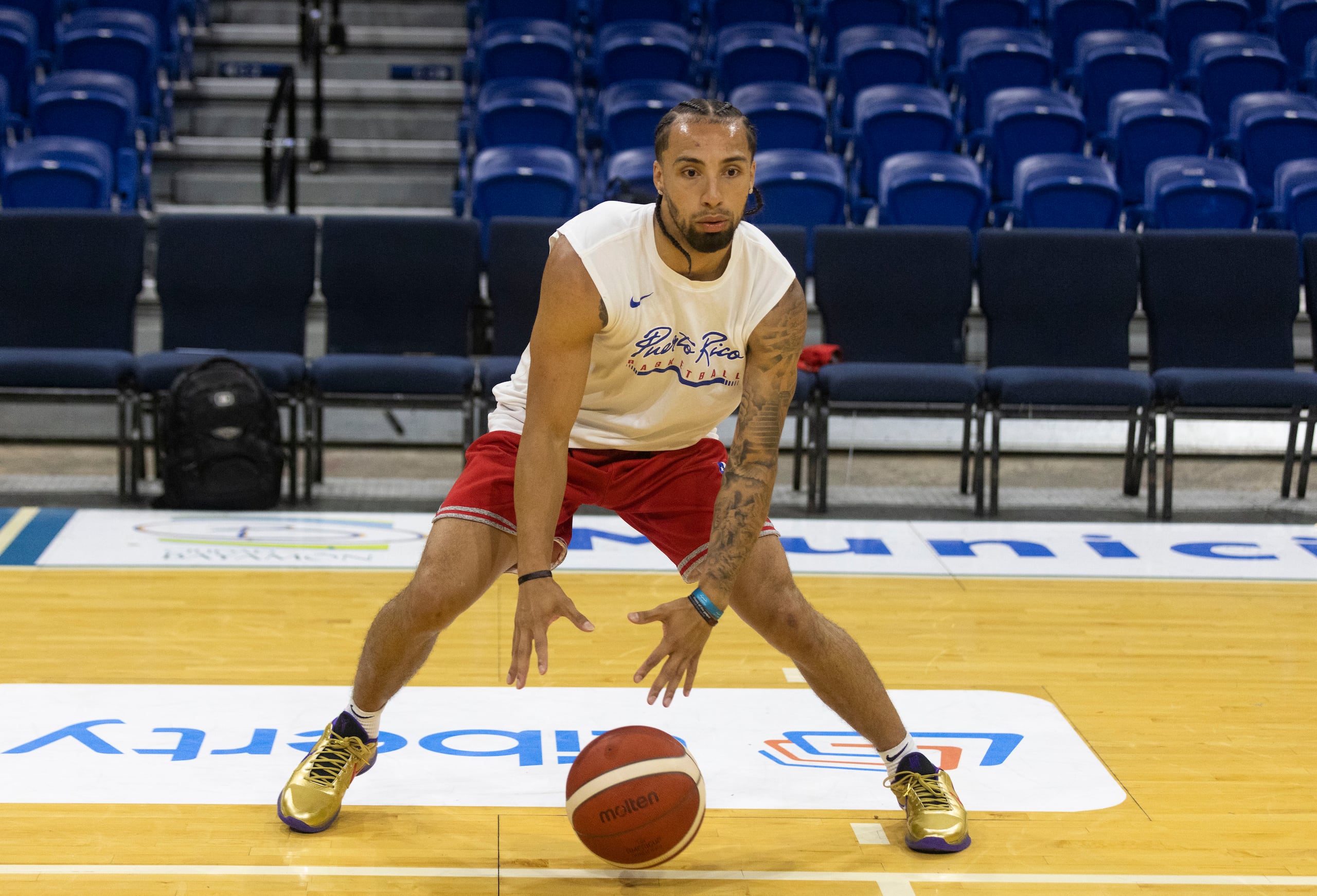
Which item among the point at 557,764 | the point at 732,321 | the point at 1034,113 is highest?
→ the point at 1034,113

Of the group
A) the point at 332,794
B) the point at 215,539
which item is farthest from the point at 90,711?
the point at 215,539

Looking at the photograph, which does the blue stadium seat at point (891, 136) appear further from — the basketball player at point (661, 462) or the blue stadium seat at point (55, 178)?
the basketball player at point (661, 462)

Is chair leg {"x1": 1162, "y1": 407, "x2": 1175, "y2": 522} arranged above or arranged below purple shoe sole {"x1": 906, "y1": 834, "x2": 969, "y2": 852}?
above

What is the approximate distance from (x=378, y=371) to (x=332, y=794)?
322cm

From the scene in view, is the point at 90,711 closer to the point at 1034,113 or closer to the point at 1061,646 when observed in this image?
the point at 1061,646

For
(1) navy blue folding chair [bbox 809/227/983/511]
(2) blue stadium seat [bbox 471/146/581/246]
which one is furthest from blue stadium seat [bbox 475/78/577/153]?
(1) navy blue folding chair [bbox 809/227/983/511]

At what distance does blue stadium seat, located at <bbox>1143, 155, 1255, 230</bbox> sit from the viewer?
734 cm

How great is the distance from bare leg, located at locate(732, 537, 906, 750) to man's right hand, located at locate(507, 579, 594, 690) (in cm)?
38

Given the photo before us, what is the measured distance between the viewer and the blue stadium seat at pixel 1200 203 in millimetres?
7336

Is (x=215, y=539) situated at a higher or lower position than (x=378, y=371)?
lower

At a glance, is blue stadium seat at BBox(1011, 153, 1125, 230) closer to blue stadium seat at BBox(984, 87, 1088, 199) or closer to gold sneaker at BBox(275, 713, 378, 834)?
blue stadium seat at BBox(984, 87, 1088, 199)

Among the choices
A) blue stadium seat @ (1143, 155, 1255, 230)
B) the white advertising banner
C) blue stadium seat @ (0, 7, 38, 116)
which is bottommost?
the white advertising banner

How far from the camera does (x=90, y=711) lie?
10.8ft

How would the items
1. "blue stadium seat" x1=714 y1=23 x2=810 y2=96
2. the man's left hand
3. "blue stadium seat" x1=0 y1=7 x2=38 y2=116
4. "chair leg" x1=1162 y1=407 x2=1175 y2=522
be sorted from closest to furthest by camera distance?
the man's left hand → "chair leg" x1=1162 y1=407 x2=1175 y2=522 → "blue stadium seat" x1=0 y1=7 x2=38 y2=116 → "blue stadium seat" x1=714 y1=23 x2=810 y2=96
